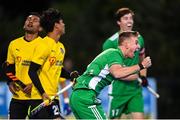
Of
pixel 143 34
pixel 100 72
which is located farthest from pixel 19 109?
pixel 143 34

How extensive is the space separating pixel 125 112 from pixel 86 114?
2865mm

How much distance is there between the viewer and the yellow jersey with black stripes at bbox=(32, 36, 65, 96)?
1136cm

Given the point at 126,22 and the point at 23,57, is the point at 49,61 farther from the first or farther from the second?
the point at 126,22

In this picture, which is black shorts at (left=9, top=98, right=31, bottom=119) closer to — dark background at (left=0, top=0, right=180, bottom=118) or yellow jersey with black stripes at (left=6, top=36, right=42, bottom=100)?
yellow jersey with black stripes at (left=6, top=36, right=42, bottom=100)

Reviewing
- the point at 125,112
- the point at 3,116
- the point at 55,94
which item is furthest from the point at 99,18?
the point at 55,94

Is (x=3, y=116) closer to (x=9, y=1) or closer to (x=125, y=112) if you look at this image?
(x=125, y=112)

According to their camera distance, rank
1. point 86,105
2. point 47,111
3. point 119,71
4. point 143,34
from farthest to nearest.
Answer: point 143,34 < point 47,111 < point 86,105 < point 119,71

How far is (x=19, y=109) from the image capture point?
11578 mm

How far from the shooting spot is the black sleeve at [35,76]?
11039 millimetres

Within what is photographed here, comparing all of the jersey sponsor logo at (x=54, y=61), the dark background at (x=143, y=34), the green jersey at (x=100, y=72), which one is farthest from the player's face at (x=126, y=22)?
the dark background at (x=143, y=34)

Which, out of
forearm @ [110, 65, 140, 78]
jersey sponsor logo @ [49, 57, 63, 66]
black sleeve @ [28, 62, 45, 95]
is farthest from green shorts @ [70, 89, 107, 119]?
jersey sponsor logo @ [49, 57, 63, 66]

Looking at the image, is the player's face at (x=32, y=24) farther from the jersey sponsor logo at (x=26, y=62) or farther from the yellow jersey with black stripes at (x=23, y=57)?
the jersey sponsor logo at (x=26, y=62)

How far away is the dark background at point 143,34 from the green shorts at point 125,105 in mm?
9180

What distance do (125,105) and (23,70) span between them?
7.31 ft
